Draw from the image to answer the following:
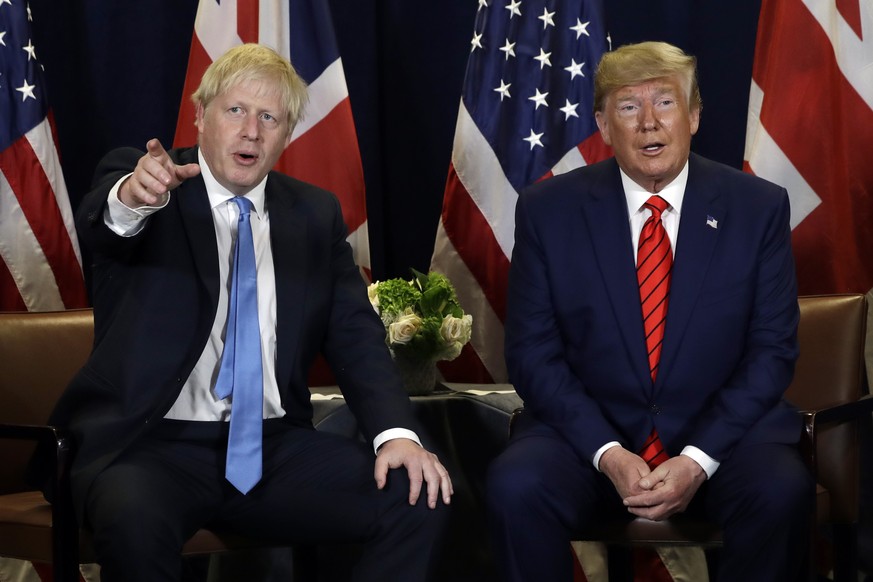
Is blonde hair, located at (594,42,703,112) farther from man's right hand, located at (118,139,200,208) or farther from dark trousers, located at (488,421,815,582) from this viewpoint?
man's right hand, located at (118,139,200,208)

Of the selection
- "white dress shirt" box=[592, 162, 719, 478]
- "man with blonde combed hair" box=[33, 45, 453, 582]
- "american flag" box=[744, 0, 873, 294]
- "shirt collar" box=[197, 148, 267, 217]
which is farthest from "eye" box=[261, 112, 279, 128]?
"american flag" box=[744, 0, 873, 294]

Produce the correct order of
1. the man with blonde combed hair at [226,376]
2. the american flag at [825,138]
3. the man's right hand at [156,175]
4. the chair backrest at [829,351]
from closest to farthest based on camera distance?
the man's right hand at [156,175], the man with blonde combed hair at [226,376], the chair backrest at [829,351], the american flag at [825,138]

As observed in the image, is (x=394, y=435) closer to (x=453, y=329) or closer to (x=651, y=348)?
(x=651, y=348)

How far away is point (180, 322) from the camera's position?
266cm

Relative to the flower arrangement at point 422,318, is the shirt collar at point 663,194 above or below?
above

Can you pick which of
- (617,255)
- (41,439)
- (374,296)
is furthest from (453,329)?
(41,439)

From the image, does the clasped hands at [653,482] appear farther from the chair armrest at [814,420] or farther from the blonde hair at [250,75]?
the blonde hair at [250,75]

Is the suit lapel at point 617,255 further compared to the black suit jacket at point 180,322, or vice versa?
the suit lapel at point 617,255

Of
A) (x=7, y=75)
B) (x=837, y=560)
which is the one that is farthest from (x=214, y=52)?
(x=837, y=560)

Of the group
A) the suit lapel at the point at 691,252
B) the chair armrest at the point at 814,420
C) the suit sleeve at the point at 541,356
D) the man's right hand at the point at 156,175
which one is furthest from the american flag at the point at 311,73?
the chair armrest at the point at 814,420

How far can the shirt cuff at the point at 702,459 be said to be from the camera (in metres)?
2.69

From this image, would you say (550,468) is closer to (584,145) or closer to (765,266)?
(765,266)

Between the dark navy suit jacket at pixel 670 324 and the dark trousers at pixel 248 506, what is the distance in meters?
0.52

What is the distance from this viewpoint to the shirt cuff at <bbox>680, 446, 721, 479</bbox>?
8.82 feet
